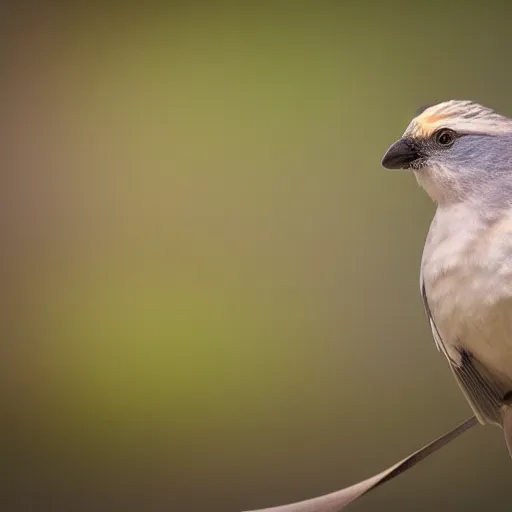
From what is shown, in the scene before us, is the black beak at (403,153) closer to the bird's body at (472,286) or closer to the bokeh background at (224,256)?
the bird's body at (472,286)

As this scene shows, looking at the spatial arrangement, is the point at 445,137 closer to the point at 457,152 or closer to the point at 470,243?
the point at 457,152

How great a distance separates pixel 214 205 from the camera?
→ 5.29ft

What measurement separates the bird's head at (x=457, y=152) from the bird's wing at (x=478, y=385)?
146mm

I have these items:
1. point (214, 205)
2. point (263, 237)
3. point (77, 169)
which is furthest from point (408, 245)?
point (77, 169)

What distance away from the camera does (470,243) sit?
94cm

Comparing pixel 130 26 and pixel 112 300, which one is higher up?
pixel 130 26

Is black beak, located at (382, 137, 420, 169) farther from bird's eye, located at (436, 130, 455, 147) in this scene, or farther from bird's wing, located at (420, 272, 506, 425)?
bird's wing, located at (420, 272, 506, 425)

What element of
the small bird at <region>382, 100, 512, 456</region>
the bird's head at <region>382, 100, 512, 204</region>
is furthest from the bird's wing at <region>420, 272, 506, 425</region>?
the bird's head at <region>382, 100, 512, 204</region>

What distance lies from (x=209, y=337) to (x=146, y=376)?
0.16 metres

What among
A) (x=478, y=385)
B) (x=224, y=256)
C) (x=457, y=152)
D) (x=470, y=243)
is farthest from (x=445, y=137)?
(x=224, y=256)

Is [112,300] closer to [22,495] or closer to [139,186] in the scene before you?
[139,186]

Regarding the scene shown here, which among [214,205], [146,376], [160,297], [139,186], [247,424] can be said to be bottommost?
[247,424]

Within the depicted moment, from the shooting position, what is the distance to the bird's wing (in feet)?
3.33

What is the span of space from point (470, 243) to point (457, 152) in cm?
17
